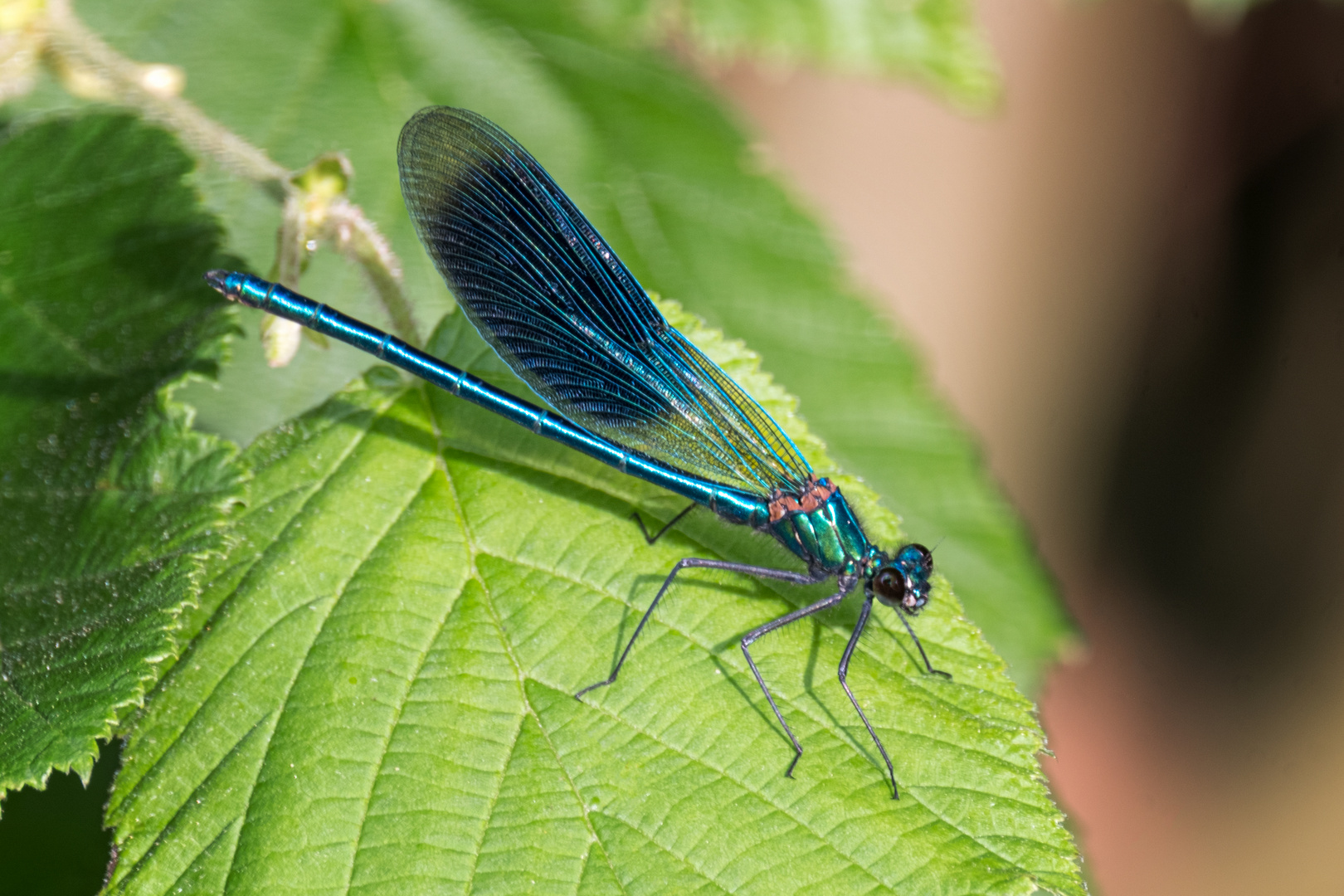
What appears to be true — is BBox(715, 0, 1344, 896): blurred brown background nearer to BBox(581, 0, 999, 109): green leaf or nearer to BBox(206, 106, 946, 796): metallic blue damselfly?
BBox(581, 0, 999, 109): green leaf

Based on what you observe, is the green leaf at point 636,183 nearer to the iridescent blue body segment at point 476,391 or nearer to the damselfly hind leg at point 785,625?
the iridescent blue body segment at point 476,391

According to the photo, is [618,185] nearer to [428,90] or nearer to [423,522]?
[428,90]

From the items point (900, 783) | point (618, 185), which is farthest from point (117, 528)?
point (618, 185)

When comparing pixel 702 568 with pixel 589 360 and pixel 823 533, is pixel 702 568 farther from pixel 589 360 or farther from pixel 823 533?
pixel 589 360

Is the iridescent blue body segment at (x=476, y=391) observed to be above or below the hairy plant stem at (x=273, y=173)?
below

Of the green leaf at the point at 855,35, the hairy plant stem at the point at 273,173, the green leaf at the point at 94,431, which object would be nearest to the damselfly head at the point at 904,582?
the hairy plant stem at the point at 273,173
